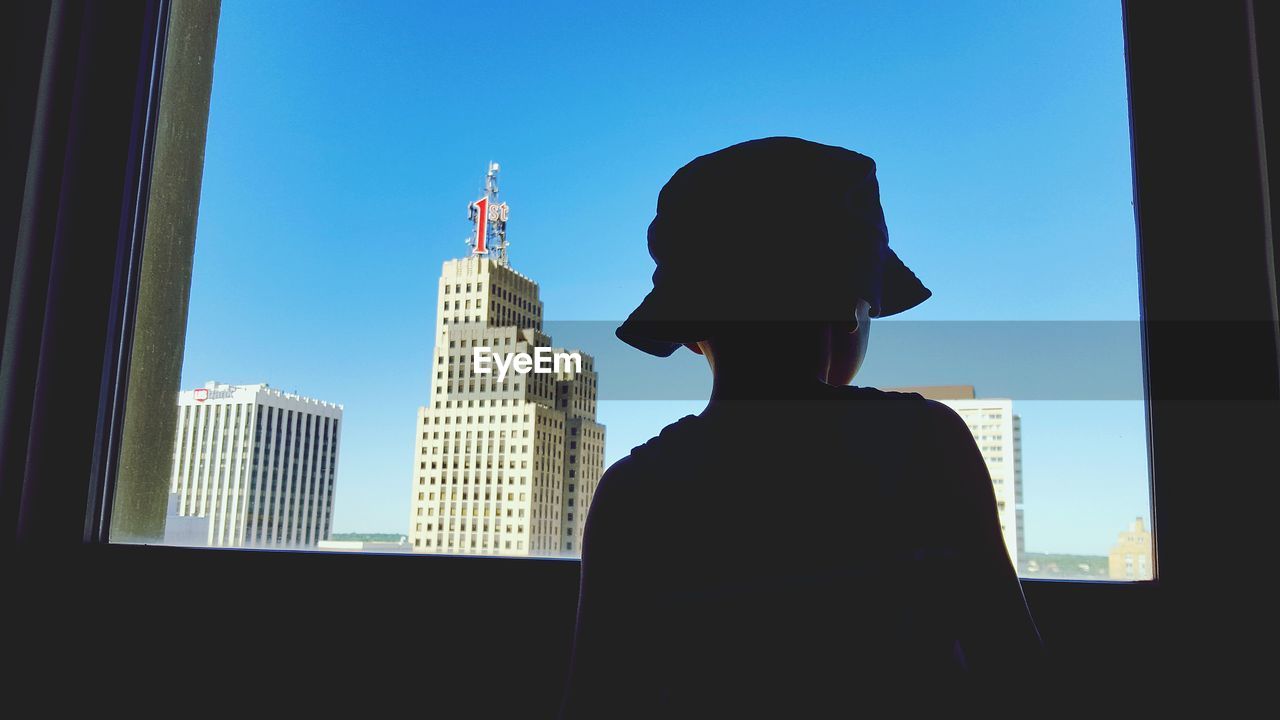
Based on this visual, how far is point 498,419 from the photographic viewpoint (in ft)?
26.8

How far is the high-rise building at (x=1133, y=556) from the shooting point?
0.90m

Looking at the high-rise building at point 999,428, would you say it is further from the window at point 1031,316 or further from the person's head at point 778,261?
the person's head at point 778,261

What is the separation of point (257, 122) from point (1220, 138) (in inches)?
63.6

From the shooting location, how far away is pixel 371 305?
8359 millimetres

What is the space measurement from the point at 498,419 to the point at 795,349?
26.0 feet

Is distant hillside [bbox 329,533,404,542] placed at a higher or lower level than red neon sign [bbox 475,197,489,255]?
lower

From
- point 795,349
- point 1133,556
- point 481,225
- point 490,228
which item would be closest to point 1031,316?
point 1133,556

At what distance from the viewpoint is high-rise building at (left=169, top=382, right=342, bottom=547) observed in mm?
1233

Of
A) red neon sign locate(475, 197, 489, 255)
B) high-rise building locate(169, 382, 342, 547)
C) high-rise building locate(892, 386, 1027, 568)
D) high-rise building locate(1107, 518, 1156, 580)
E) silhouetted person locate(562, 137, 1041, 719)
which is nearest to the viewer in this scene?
silhouetted person locate(562, 137, 1041, 719)

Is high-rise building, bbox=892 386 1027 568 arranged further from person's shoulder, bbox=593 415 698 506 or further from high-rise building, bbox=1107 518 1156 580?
person's shoulder, bbox=593 415 698 506

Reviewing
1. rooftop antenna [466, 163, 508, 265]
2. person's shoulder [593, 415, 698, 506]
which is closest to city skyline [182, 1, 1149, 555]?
person's shoulder [593, 415, 698, 506]

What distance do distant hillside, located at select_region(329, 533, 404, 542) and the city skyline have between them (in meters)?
0.04

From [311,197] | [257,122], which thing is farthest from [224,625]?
[311,197]

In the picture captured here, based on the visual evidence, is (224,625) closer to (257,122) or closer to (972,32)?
(257,122)
